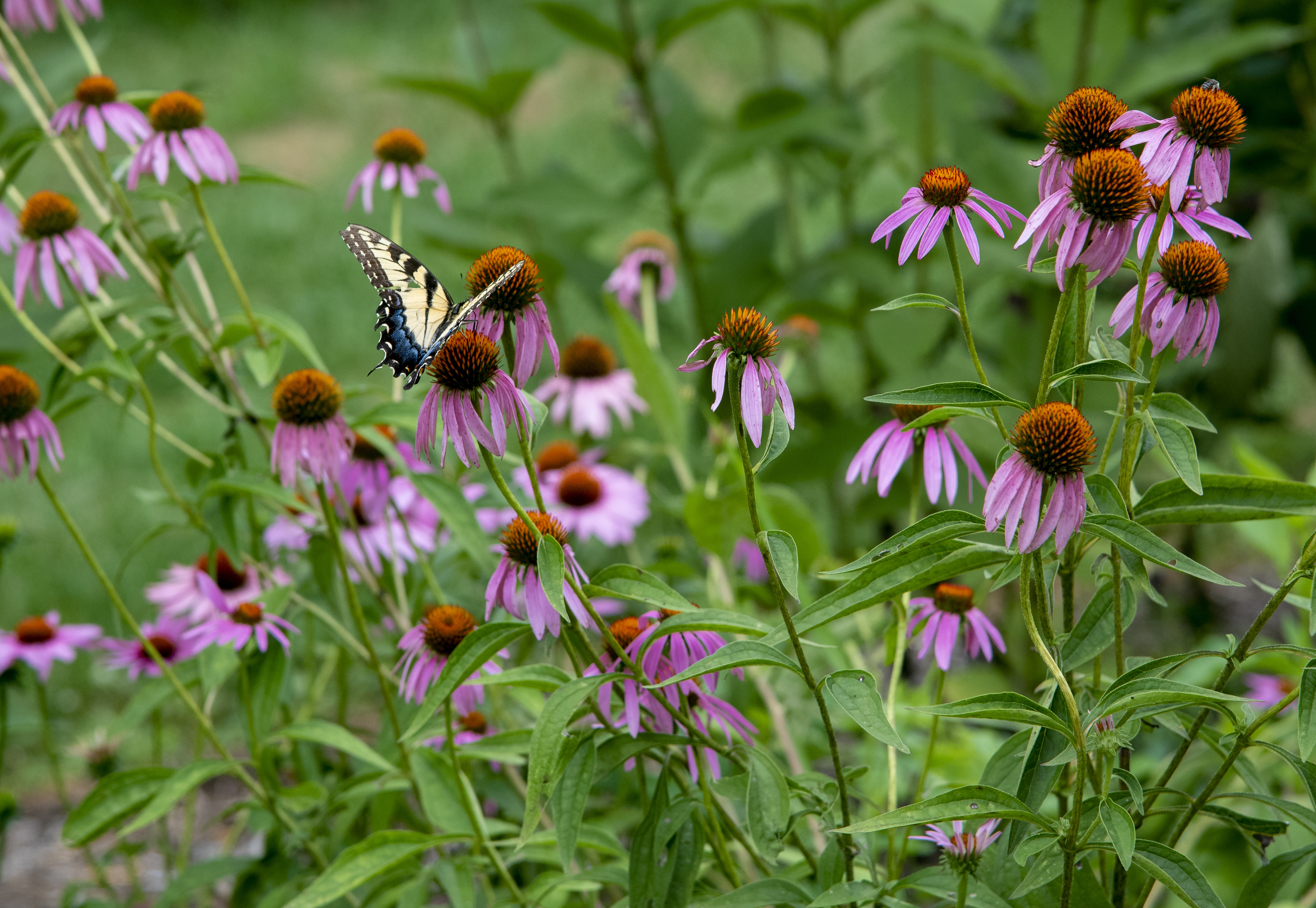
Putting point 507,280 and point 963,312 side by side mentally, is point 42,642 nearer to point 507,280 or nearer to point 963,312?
point 507,280

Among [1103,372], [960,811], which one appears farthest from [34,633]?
[1103,372]

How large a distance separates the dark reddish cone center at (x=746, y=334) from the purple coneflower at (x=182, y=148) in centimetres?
74

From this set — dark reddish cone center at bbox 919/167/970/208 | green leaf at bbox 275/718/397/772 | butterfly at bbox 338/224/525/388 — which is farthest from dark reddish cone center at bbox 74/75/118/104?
dark reddish cone center at bbox 919/167/970/208

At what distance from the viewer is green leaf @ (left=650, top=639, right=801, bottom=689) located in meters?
0.75

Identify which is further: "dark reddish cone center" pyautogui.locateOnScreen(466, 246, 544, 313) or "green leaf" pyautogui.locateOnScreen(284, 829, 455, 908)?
"green leaf" pyautogui.locateOnScreen(284, 829, 455, 908)

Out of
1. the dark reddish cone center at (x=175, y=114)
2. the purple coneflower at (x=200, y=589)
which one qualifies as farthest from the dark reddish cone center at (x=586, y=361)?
the dark reddish cone center at (x=175, y=114)

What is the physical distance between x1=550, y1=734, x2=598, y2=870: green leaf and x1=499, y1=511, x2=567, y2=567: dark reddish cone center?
0.14 m

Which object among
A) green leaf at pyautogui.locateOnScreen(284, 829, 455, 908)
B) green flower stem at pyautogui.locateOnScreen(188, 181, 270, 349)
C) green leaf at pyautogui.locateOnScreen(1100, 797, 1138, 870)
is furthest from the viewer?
green flower stem at pyautogui.locateOnScreen(188, 181, 270, 349)

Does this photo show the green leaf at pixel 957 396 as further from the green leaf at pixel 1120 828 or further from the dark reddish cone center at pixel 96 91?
the dark reddish cone center at pixel 96 91

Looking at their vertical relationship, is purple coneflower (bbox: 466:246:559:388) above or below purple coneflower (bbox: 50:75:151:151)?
below

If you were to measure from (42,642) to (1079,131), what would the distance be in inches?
55.5

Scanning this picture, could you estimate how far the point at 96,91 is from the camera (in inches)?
51.3

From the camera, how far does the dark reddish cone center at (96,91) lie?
1.30m

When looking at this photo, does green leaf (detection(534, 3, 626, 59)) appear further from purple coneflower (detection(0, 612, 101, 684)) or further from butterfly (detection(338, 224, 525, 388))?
purple coneflower (detection(0, 612, 101, 684))
